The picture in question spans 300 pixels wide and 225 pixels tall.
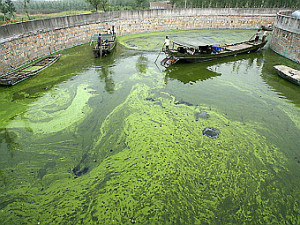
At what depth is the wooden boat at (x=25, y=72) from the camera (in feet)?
29.2

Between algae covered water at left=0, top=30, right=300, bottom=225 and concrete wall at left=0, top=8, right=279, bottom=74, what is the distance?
8.58 feet

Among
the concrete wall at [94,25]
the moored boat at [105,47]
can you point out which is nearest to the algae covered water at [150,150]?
the concrete wall at [94,25]

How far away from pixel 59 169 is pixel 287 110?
7.77m

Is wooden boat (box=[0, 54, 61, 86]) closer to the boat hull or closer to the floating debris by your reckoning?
the boat hull

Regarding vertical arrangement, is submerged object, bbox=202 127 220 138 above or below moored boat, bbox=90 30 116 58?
below

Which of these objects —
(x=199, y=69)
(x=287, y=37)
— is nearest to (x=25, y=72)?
(x=199, y=69)

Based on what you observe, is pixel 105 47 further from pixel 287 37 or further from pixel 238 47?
pixel 287 37

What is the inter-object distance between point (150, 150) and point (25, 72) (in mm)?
8243

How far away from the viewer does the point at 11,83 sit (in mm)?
8867

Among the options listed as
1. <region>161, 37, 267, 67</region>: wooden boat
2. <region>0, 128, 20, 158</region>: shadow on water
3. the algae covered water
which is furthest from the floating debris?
<region>0, 128, 20, 158</region>: shadow on water

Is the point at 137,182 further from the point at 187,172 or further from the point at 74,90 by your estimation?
the point at 74,90

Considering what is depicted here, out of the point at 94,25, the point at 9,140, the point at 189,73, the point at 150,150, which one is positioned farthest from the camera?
the point at 94,25

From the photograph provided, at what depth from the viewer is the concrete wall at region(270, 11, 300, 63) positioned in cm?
1151

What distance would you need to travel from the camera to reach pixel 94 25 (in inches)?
669
